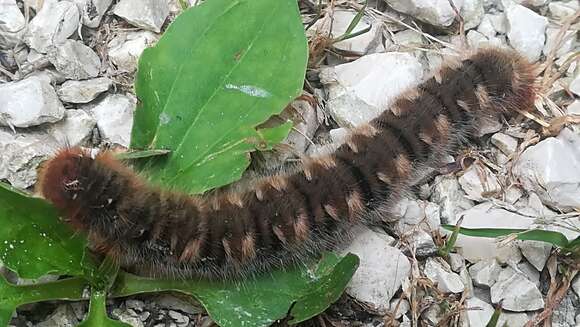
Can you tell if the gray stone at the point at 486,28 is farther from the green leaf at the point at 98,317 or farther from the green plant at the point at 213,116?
the green leaf at the point at 98,317

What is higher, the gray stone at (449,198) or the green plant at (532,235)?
the green plant at (532,235)

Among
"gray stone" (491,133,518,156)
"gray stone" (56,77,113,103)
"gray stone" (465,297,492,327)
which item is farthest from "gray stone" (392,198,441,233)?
"gray stone" (56,77,113,103)

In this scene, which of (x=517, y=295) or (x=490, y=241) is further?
(x=490, y=241)

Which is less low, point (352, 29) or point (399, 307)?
point (352, 29)

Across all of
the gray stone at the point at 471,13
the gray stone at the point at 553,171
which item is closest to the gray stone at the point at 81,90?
the gray stone at the point at 471,13

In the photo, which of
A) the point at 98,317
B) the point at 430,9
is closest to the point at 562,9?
the point at 430,9

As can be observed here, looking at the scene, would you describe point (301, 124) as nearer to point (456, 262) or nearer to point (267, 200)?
point (267, 200)
